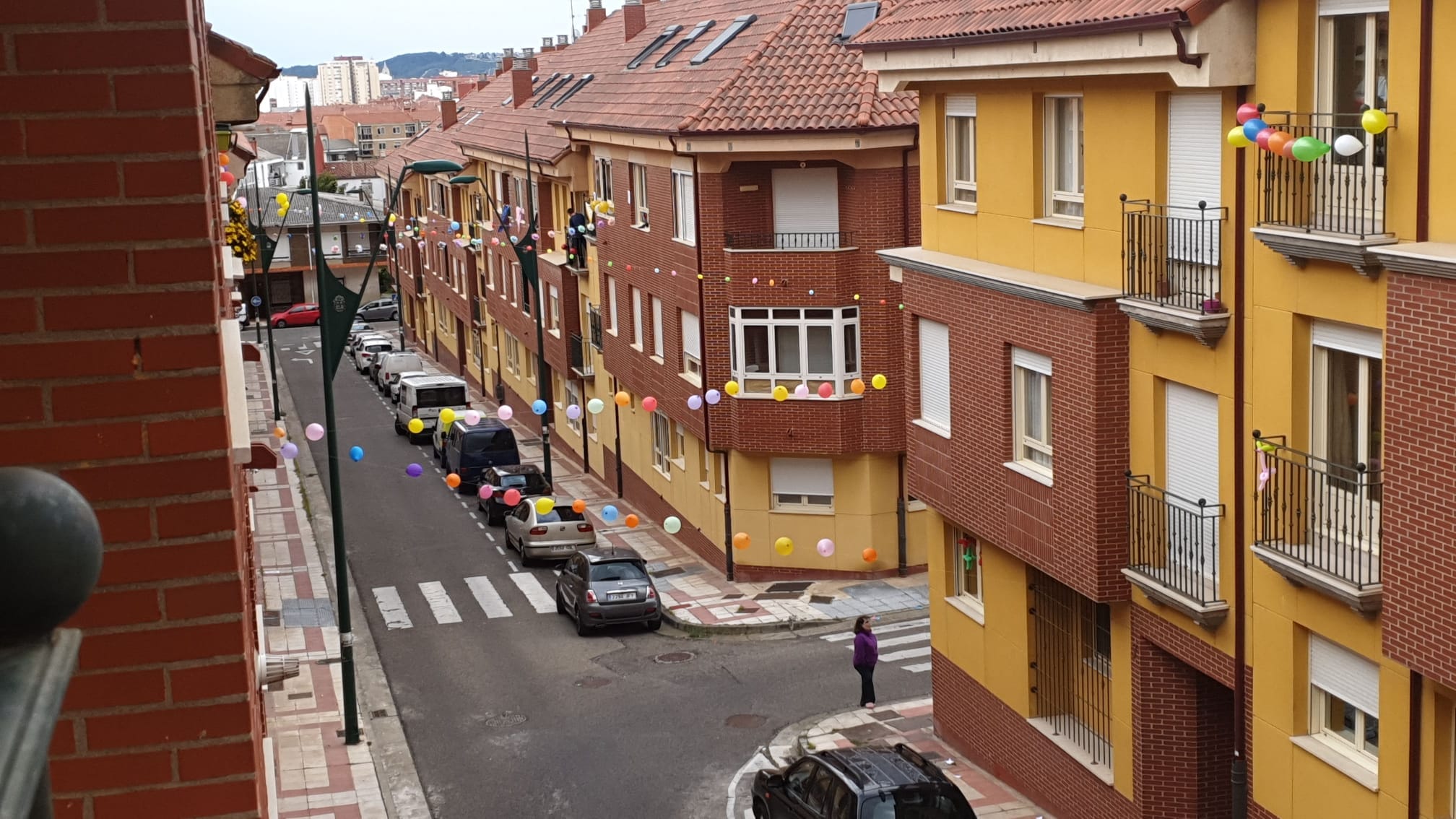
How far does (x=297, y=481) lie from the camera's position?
44031mm

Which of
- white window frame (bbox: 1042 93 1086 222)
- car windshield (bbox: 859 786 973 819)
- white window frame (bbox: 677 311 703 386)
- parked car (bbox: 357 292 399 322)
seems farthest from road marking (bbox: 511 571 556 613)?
parked car (bbox: 357 292 399 322)

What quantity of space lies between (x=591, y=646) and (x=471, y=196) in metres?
31.5

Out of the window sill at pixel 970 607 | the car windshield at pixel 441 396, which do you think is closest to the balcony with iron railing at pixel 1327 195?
the window sill at pixel 970 607

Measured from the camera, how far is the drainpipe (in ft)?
44.4

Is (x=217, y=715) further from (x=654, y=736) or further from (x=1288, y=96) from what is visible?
(x=654, y=736)

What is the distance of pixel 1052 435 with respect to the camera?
16.6 m

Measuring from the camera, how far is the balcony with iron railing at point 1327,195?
1170 cm

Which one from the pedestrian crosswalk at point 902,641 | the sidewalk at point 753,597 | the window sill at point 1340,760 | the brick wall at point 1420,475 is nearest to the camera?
the brick wall at point 1420,475

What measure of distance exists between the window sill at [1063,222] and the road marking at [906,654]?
10.8 metres

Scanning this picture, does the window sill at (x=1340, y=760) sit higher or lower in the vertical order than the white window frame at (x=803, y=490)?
higher

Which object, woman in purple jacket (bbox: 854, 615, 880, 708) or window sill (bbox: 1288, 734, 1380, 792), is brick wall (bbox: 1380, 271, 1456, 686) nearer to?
window sill (bbox: 1288, 734, 1380, 792)

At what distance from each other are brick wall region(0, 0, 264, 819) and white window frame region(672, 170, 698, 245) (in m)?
26.7

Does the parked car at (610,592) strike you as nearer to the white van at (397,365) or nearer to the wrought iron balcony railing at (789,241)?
the wrought iron balcony railing at (789,241)

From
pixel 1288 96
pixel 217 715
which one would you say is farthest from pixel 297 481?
pixel 217 715
